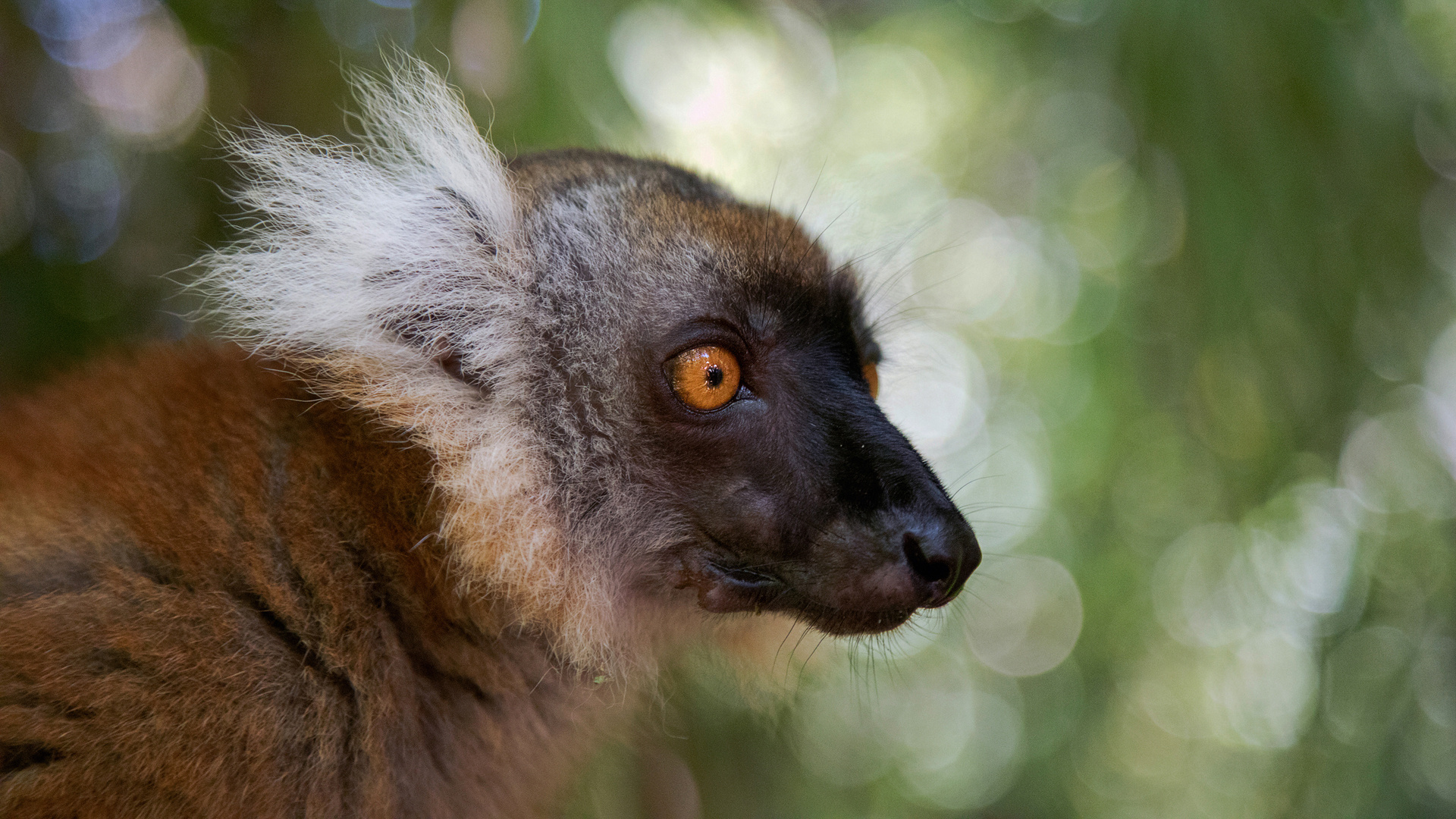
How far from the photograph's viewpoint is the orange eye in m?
2.43

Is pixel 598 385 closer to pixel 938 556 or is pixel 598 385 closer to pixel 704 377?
pixel 704 377

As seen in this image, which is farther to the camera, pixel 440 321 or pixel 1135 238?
pixel 1135 238

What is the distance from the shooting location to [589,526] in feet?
8.07

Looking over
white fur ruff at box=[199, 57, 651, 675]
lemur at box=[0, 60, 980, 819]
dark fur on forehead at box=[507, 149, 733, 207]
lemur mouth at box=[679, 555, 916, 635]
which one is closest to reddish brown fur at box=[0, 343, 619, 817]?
lemur at box=[0, 60, 980, 819]

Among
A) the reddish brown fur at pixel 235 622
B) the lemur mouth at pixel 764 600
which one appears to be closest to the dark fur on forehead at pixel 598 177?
the reddish brown fur at pixel 235 622

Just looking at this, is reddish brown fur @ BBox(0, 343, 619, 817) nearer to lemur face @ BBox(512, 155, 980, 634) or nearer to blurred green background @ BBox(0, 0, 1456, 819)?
lemur face @ BBox(512, 155, 980, 634)

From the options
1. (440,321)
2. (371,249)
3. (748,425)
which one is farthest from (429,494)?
(748,425)

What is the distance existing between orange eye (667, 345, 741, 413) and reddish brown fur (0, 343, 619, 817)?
2.47ft

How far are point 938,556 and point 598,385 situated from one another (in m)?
1.08

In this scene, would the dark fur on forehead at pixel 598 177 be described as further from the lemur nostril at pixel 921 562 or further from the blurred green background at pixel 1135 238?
the lemur nostril at pixel 921 562

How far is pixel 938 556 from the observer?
7.25 feet

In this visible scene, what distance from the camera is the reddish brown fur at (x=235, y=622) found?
5.89 ft

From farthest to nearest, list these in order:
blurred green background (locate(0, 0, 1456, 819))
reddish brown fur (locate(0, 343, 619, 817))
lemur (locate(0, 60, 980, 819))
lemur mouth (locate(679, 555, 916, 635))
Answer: blurred green background (locate(0, 0, 1456, 819)), lemur mouth (locate(679, 555, 916, 635)), lemur (locate(0, 60, 980, 819)), reddish brown fur (locate(0, 343, 619, 817))

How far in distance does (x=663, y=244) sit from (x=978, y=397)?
453 cm
